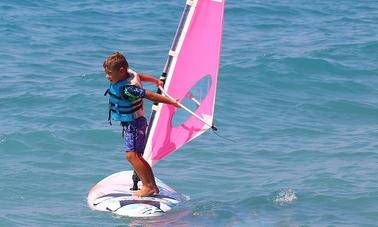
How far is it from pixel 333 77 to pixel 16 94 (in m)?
6.06

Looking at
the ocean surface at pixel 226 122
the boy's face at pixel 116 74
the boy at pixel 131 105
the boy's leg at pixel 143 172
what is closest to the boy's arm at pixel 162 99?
the boy at pixel 131 105

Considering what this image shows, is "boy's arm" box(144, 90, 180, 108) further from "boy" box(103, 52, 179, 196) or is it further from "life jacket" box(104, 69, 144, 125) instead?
"life jacket" box(104, 69, 144, 125)

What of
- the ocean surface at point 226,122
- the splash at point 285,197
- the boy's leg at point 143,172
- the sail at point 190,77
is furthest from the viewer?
the splash at point 285,197

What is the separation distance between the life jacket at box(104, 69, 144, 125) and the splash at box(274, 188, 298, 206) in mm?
1989

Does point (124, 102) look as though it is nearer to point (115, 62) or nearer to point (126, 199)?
point (115, 62)

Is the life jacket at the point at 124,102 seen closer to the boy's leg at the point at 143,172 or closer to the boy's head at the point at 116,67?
the boy's head at the point at 116,67

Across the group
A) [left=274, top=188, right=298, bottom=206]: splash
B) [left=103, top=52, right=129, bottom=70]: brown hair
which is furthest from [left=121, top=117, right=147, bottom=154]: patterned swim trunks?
[left=274, top=188, right=298, bottom=206]: splash

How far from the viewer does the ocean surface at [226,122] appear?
30.9 ft

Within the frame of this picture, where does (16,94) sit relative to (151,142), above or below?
below

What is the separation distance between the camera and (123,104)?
8508mm

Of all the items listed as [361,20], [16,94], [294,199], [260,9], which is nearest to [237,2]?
[260,9]

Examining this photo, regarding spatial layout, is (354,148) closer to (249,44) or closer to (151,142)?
(151,142)

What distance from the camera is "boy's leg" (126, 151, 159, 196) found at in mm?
8797

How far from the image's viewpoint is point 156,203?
29.2 feet
